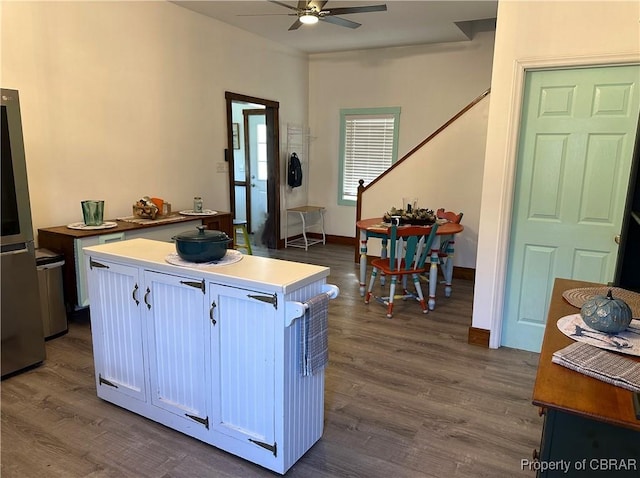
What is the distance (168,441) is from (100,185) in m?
2.71

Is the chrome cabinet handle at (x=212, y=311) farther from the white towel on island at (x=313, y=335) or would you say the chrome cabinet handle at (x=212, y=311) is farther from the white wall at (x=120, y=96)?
the white wall at (x=120, y=96)

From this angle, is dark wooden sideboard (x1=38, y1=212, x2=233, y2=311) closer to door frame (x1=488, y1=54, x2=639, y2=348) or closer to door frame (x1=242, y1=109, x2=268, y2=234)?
door frame (x1=488, y1=54, x2=639, y2=348)

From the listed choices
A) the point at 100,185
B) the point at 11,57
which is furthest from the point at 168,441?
the point at 11,57

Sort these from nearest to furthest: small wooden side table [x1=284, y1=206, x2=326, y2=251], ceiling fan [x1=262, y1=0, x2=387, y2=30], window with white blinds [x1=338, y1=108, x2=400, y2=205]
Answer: ceiling fan [x1=262, y1=0, x2=387, y2=30] < window with white blinds [x1=338, y1=108, x2=400, y2=205] < small wooden side table [x1=284, y1=206, x2=326, y2=251]

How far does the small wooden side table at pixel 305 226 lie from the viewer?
269 inches

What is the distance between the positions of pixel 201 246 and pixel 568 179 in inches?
98.4

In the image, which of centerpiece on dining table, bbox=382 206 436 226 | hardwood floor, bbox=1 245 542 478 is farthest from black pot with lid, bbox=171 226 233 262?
centerpiece on dining table, bbox=382 206 436 226

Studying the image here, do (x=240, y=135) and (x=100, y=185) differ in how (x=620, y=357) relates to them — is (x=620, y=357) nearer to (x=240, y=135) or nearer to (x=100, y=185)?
(x=100, y=185)

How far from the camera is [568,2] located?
2836mm

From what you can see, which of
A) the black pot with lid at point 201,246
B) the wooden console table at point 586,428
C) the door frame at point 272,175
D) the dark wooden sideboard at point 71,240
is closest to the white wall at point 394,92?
the door frame at point 272,175

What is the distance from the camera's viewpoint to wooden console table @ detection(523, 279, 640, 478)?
Result: 3.54ft

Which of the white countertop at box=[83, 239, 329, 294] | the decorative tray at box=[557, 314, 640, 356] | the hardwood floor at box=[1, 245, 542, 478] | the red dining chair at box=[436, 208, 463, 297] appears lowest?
the hardwood floor at box=[1, 245, 542, 478]

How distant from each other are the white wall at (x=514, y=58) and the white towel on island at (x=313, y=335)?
70.4 inches

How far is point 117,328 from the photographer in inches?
95.7
